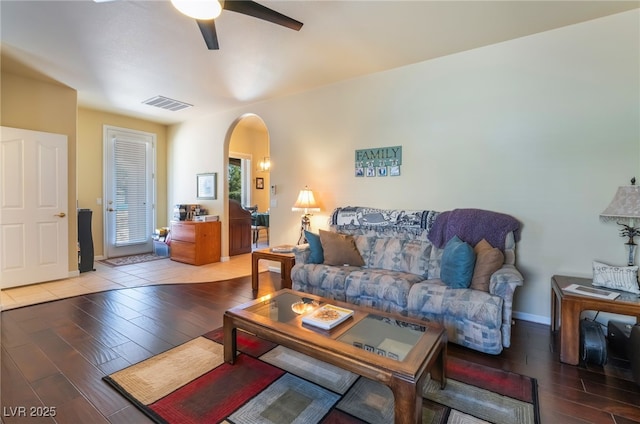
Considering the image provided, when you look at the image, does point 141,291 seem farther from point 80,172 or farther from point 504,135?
point 504,135

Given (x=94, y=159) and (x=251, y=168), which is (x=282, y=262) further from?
(x=251, y=168)

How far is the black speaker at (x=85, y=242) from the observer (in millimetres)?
4520

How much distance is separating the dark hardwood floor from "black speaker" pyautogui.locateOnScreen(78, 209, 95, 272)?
141 cm

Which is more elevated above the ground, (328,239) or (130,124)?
(130,124)

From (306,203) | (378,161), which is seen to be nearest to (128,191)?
(306,203)

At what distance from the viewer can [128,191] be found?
5.93m

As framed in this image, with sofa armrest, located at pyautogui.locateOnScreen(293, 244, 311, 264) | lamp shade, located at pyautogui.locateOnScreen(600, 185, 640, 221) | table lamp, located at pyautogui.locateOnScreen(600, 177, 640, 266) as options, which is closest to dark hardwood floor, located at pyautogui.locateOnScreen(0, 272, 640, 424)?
sofa armrest, located at pyautogui.locateOnScreen(293, 244, 311, 264)

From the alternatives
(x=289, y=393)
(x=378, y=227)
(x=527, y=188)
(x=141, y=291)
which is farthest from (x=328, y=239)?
(x=141, y=291)

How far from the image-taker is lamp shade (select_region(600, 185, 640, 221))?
Result: 7.27 ft

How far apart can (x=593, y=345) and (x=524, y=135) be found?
6.06 ft

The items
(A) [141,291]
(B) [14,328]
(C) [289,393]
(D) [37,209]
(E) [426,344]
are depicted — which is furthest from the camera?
(D) [37,209]

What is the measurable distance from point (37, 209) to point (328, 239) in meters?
3.81

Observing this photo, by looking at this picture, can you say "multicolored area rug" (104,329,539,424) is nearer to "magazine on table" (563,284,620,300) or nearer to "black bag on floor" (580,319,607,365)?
"black bag on floor" (580,319,607,365)

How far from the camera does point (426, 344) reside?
63.4 inches
